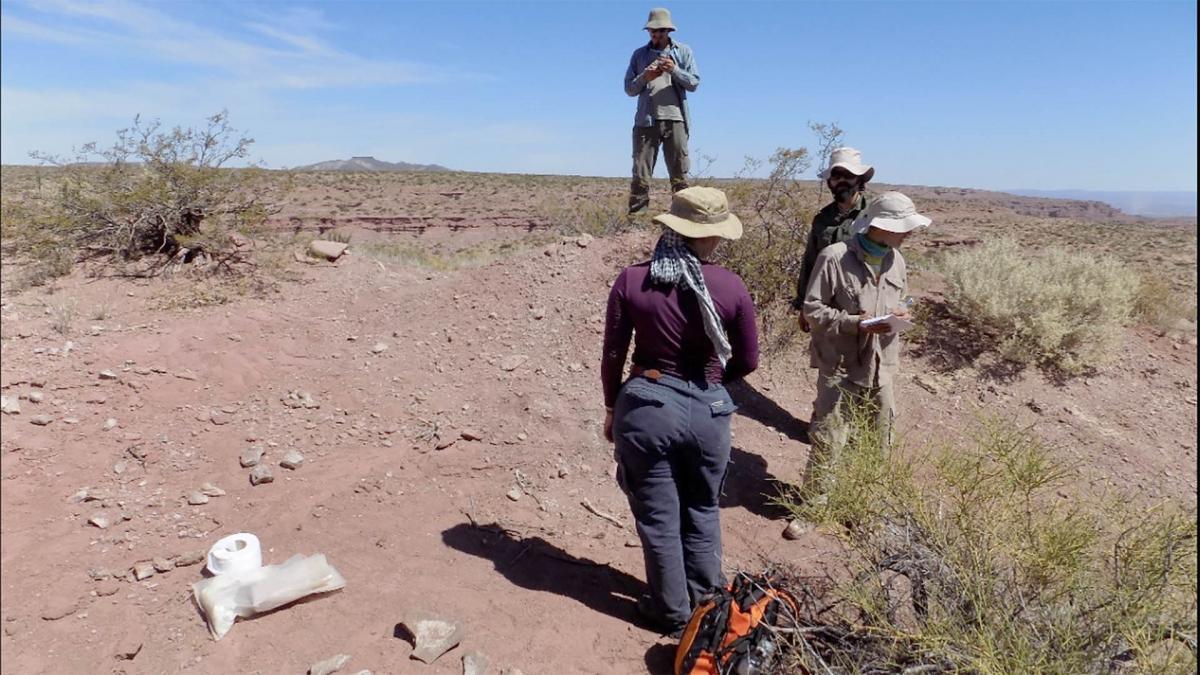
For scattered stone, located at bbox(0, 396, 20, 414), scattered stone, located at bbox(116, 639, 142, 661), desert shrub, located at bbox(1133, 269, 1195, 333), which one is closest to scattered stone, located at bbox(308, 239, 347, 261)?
scattered stone, located at bbox(0, 396, 20, 414)

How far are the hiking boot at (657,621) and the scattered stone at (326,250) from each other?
5.26 metres

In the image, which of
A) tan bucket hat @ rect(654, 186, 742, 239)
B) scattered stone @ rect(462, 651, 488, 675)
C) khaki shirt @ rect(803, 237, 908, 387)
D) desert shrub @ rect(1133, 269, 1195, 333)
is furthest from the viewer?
desert shrub @ rect(1133, 269, 1195, 333)

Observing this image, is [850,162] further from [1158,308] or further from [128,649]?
[1158,308]

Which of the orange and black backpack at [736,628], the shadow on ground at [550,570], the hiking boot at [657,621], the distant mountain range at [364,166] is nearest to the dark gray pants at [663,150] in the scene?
the shadow on ground at [550,570]

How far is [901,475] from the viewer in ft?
9.26

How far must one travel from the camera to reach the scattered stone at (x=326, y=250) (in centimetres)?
700

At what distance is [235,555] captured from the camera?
298 cm

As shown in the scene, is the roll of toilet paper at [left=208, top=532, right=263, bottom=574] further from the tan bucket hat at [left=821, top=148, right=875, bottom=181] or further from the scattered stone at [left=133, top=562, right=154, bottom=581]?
the tan bucket hat at [left=821, top=148, right=875, bottom=181]

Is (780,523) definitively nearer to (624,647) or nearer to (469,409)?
(624,647)

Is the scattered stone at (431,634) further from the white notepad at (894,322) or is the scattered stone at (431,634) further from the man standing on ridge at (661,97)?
→ the man standing on ridge at (661,97)

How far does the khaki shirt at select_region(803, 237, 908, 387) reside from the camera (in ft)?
11.1

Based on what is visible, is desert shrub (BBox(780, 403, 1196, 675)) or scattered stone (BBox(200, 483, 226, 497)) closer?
desert shrub (BBox(780, 403, 1196, 675))

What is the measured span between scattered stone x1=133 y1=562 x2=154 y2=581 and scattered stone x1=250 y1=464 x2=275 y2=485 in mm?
736

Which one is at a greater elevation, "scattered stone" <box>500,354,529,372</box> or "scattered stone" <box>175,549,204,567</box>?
"scattered stone" <box>500,354,529,372</box>
